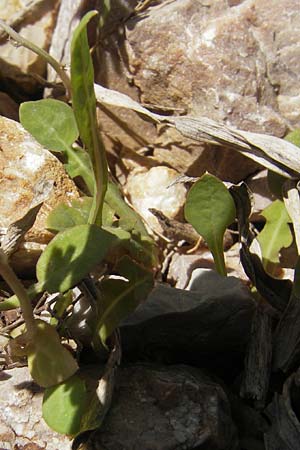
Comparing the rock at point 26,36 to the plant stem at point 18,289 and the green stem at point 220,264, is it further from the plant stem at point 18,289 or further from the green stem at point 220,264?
the plant stem at point 18,289

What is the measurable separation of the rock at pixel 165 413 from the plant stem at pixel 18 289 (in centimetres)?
29

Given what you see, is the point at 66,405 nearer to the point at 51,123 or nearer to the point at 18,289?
the point at 18,289

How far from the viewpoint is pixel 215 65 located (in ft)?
7.71

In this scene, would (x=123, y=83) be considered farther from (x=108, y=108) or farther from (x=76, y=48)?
(x=76, y=48)

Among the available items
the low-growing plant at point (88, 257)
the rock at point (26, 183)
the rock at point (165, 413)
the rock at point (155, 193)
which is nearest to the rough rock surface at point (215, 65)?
the rock at point (155, 193)

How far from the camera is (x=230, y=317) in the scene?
1946 mm

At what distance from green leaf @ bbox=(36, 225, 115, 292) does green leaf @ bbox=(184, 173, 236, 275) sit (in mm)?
333

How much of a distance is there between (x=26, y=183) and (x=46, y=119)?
0.22 metres

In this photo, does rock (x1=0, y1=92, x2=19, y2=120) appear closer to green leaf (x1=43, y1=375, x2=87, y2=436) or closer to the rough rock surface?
the rough rock surface

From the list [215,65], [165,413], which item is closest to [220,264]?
[165,413]

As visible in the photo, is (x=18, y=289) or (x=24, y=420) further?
(x=24, y=420)

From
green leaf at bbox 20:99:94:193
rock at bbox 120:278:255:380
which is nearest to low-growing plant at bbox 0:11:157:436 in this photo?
rock at bbox 120:278:255:380

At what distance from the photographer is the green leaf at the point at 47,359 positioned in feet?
5.48

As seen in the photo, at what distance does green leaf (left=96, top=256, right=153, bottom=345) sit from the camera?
1.73 meters
